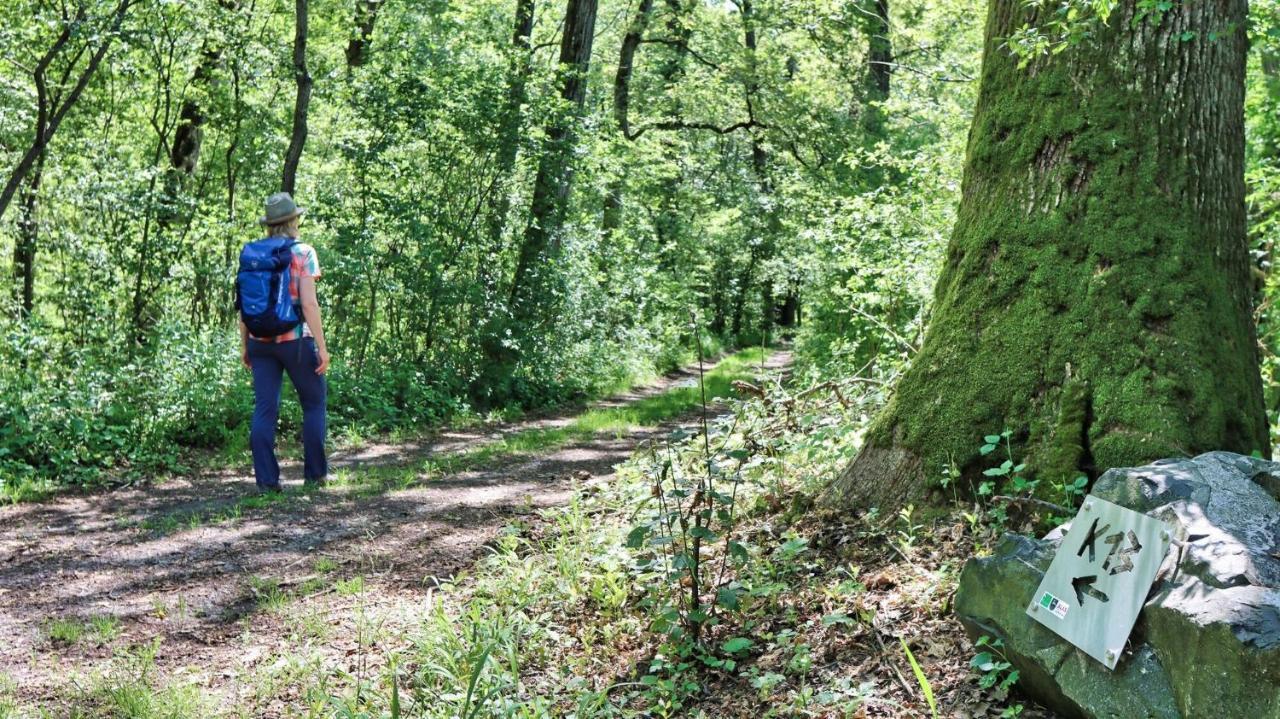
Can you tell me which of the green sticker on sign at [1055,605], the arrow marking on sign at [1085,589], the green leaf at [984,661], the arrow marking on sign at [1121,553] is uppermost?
the arrow marking on sign at [1121,553]

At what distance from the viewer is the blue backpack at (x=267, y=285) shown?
269 inches

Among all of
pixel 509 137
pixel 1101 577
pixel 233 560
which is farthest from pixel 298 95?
pixel 1101 577

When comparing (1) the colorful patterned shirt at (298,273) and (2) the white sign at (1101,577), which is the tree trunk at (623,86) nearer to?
(1) the colorful patterned shirt at (298,273)

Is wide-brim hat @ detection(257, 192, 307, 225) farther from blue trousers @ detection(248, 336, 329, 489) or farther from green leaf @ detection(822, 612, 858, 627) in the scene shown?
green leaf @ detection(822, 612, 858, 627)

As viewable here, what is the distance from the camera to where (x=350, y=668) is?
13.3 ft

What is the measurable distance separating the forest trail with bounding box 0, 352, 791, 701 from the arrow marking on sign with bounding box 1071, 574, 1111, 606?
2.83 m

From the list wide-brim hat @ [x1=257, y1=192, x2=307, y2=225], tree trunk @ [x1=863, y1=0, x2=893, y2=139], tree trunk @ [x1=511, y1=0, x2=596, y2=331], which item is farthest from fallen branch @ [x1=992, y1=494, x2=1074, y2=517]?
tree trunk @ [x1=863, y1=0, x2=893, y2=139]

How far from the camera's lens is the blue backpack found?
22.4ft

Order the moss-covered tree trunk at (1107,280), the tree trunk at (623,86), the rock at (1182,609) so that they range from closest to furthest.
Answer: the rock at (1182,609)
the moss-covered tree trunk at (1107,280)
the tree trunk at (623,86)

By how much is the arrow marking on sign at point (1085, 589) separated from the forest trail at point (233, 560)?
2834mm

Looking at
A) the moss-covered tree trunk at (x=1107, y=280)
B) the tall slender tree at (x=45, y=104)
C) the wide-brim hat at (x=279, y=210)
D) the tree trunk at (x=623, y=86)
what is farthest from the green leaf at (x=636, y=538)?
the tree trunk at (x=623, y=86)

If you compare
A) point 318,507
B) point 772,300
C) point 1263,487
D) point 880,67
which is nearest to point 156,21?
point 318,507

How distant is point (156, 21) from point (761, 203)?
2129cm

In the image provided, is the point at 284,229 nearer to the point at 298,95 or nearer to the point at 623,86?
the point at 298,95
